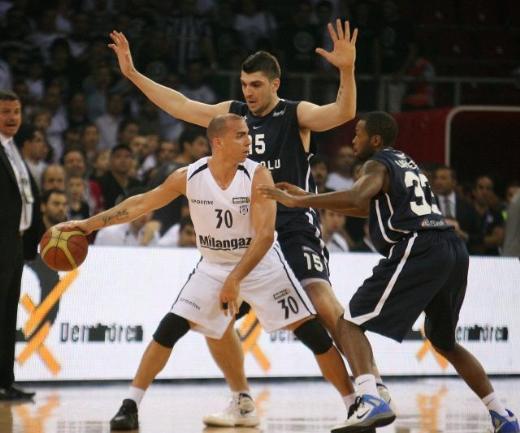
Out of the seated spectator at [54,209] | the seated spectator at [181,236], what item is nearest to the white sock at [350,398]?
the seated spectator at [181,236]

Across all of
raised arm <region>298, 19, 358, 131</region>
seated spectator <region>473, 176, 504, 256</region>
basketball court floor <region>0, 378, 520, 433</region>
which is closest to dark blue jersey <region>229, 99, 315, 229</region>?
raised arm <region>298, 19, 358, 131</region>

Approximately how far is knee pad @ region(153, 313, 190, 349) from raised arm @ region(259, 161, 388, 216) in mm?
1088

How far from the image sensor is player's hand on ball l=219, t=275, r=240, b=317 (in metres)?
7.14

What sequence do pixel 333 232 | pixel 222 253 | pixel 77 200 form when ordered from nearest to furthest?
pixel 222 253
pixel 77 200
pixel 333 232

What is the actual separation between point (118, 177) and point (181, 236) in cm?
138

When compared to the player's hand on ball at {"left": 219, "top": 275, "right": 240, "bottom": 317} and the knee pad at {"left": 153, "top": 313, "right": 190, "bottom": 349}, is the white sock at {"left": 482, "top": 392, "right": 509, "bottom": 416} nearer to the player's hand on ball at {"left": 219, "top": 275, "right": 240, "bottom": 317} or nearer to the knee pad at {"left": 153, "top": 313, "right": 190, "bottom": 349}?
the player's hand on ball at {"left": 219, "top": 275, "right": 240, "bottom": 317}

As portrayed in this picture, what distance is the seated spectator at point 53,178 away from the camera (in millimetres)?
11328

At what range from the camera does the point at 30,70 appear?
1480 centimetres

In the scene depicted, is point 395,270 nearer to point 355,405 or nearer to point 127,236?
point 355,405

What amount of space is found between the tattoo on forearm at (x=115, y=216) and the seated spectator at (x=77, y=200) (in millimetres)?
4210

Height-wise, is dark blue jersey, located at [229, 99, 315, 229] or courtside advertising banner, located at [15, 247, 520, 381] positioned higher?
dark blue jersey, located at [229, 99, 315, 229]

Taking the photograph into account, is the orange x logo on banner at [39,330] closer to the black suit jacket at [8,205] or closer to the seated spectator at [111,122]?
the black suit jacket at [8,205]

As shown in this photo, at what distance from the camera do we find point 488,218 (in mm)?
13523

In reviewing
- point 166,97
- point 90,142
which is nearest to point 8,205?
point 166,97
